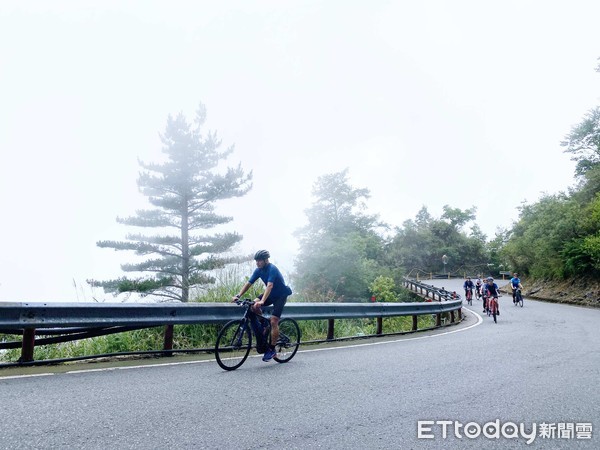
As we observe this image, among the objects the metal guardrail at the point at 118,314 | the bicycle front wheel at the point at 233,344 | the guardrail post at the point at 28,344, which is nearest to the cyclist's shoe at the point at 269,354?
the bicycle front wheel at the point at 233,344

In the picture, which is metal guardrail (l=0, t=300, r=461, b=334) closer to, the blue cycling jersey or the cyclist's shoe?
the blue cycling jersey

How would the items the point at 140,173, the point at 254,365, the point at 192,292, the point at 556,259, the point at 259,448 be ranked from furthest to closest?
the point at 556,259
the point at 140,173
the point at 192,292
the point at 254,365
the point at 259,448

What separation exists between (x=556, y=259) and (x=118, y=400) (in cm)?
3574

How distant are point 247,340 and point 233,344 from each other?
240 mm

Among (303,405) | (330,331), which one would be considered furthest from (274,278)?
(330,331)

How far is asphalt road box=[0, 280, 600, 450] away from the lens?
343 cm

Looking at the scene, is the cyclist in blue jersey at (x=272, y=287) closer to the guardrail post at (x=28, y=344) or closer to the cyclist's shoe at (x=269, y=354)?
the cyclist's shoe at (x=269, y=354)

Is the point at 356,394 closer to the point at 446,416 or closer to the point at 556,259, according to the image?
the point at 446,416

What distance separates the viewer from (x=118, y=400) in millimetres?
4406

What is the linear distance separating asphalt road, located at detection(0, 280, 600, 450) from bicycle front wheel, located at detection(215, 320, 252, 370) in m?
0.19

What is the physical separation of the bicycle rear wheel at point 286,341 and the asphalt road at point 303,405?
0.77 feet

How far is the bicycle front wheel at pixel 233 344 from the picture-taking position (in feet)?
20.9

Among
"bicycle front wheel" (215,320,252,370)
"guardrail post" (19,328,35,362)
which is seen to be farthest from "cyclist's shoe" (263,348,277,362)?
"guardrail post" (19,328,35,362)

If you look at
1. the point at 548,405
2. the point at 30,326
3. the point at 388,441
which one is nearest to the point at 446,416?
the point at 388,441
